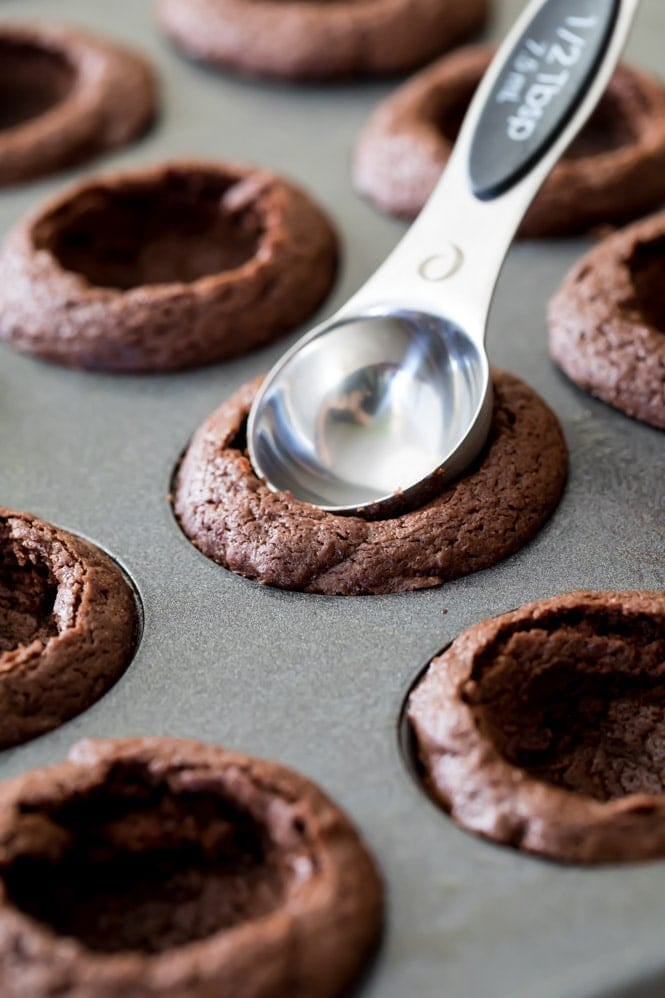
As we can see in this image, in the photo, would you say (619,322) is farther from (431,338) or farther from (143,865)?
(143,865)

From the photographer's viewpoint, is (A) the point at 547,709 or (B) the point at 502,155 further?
(B) the point at 502,155

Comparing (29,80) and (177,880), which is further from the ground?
(29,80)

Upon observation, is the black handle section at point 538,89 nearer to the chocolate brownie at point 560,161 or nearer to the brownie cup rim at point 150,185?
the chocolate brownie at point 560,161

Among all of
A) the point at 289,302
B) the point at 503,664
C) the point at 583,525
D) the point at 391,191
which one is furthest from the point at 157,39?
the point at 503,664

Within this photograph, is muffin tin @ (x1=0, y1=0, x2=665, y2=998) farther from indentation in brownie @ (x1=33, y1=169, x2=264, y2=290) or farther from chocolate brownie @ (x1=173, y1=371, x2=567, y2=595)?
indentation in brownie @ (x1=33, y1=169, x2=264, y2=290)

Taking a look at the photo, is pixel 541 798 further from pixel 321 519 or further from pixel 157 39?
pixel 157 39

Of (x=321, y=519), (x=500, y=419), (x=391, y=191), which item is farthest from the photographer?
(x=391, y=191)

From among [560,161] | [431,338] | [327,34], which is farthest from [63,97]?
[431,338]
